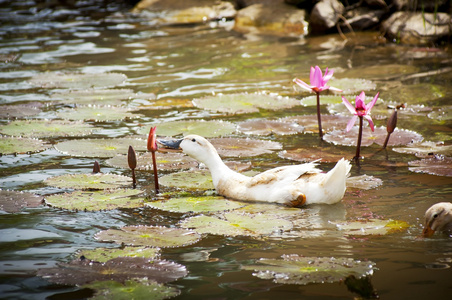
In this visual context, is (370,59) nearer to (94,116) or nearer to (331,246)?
(94,116)

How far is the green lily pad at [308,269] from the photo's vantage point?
2680 millimetres

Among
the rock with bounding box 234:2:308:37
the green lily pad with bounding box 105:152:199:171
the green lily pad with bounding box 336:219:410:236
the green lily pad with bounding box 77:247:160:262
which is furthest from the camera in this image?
the rock with bounding box 234:2:308:37

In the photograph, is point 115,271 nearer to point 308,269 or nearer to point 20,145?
point 308,269

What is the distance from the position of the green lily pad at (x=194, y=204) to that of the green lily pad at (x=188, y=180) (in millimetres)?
332

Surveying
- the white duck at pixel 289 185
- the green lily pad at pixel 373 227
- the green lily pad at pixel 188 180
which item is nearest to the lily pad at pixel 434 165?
the white duck at pixel 289 185

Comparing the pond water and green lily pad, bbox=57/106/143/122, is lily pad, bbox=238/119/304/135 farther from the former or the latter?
green lily pad, bbox=57/106/143/122

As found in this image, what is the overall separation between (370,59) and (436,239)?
6226 millimetres

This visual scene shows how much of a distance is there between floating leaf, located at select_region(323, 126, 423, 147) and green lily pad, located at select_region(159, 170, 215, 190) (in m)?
1.40

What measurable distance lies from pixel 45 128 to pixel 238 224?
2.92 m

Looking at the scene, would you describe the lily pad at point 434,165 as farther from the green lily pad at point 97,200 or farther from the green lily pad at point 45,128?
the green lily pad at point 45,128

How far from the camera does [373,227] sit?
3324 millimetres

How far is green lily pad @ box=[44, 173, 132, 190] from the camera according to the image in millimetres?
4109

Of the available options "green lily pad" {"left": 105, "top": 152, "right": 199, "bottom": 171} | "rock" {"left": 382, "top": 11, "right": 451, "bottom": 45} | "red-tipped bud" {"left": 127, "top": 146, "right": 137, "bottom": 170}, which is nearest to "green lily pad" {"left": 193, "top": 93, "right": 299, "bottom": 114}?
"green lily pad" {"left": 105, "top": 152, "right": 199, "bottom": 171}

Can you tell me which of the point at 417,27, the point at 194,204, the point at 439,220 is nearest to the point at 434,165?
the point at 439,220
